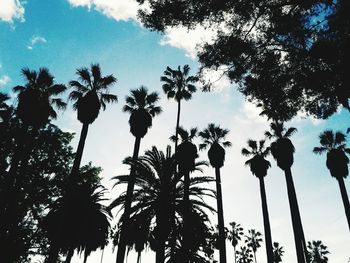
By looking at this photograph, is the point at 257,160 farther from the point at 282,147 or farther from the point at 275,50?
the point at 275,50

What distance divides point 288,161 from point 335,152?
8.79 meters

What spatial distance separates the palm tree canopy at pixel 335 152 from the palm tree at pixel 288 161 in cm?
664

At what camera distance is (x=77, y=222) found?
21328 mm

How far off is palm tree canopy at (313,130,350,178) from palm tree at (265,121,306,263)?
6.64m

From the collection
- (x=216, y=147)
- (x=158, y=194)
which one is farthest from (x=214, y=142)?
(x=158, y=194)

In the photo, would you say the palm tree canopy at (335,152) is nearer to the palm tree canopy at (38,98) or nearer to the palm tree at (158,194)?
the palm tree at (158,194)

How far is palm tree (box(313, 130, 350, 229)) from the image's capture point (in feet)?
111

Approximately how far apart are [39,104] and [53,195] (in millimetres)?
9186

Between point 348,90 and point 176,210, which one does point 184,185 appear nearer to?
point 176,210

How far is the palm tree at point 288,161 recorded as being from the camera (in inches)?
1095

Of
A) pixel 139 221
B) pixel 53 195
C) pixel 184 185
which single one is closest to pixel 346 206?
pixel 184 185

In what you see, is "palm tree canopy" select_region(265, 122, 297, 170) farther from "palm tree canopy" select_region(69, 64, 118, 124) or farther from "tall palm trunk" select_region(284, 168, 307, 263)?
"palm tree canopy" select_region(69, 64, 118, 124)

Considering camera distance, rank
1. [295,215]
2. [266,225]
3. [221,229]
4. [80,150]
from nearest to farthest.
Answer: [80,150], [221,229], [295,215], [266,225]

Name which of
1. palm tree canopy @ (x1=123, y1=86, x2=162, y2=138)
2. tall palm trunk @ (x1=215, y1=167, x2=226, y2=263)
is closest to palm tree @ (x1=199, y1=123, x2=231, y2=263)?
tall palm trunk @ (x1=215, y1=167, x2=226, y2=263)
